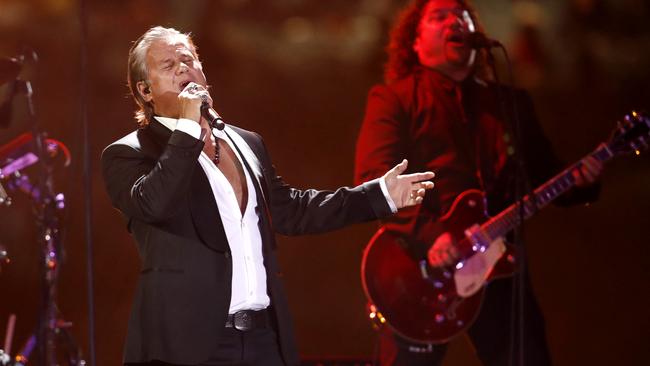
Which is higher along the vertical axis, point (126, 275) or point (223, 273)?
point (223, 273)

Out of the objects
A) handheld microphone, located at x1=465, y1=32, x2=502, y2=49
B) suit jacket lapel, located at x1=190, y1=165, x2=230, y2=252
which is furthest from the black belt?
handheld microphone, located at x1=465, y1=32, x2=502, y2=49

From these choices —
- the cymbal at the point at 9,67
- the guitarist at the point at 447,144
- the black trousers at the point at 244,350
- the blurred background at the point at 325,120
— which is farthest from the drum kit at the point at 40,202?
the guitarist at the point at 447,144

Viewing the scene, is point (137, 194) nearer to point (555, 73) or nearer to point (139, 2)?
point (139, 2)

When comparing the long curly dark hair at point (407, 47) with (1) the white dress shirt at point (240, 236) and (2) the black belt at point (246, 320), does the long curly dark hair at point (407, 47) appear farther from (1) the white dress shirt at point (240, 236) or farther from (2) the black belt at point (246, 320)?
(2) the black belt at point (246, 320)

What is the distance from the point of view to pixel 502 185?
419 cm

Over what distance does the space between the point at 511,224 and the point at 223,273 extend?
2051 mm

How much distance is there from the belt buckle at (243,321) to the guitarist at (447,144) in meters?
1.75

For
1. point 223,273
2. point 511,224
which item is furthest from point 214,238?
point 511,224

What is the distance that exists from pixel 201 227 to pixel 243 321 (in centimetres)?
28

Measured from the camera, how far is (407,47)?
4.48 metres

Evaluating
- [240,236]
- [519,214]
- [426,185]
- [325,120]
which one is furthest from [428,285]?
[240,236]

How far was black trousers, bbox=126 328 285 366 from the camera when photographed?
2.23 metres

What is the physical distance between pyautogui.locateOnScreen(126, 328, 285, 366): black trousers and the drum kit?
688mm

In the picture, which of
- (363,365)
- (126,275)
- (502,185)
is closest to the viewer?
(363,365)
